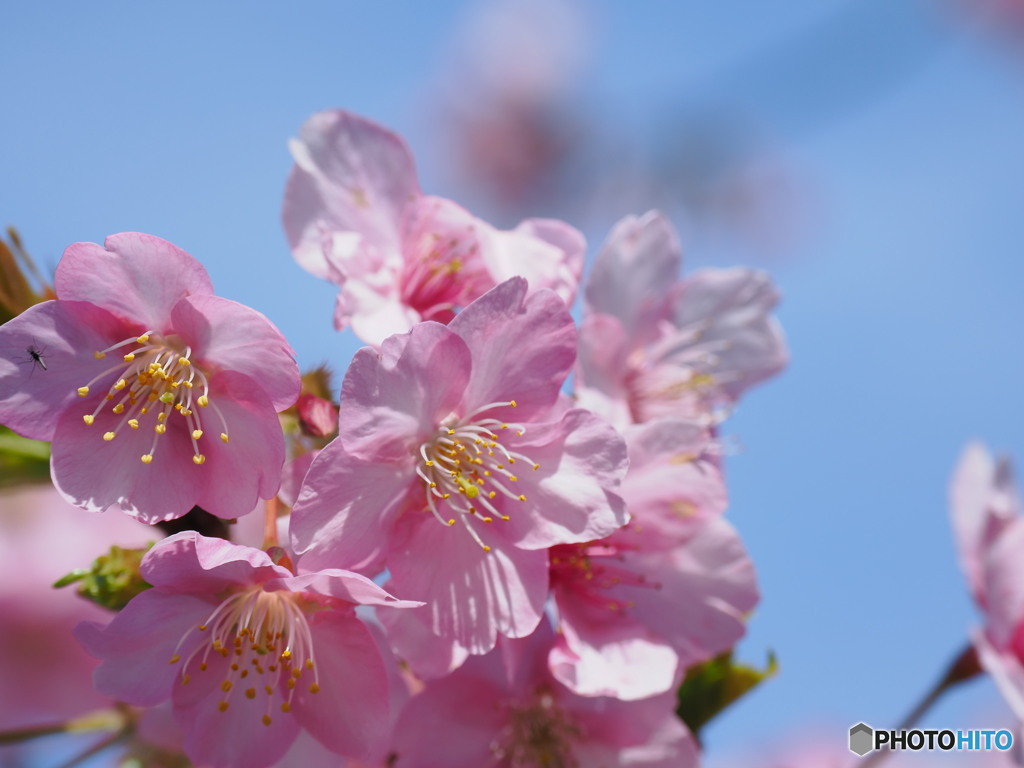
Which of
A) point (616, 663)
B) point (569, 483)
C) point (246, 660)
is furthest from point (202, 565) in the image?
point (616, 663)

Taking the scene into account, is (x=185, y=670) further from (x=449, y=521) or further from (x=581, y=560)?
(x=581, y=560)

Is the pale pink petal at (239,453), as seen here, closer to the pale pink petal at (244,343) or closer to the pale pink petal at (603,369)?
the pale pink petal at (244,343)

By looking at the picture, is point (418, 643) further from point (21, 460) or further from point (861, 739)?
point (861, 739)

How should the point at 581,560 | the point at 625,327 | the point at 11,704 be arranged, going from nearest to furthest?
the point at 581,560, the point at 625,327, the point at 11,704

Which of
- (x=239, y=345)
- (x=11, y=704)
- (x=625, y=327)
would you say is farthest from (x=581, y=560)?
(x=11, y=704)

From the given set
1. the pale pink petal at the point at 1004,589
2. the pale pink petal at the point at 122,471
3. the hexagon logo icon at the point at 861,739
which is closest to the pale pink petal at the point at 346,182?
the pale pink petal at the point at 122,471

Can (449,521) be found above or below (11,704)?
above
